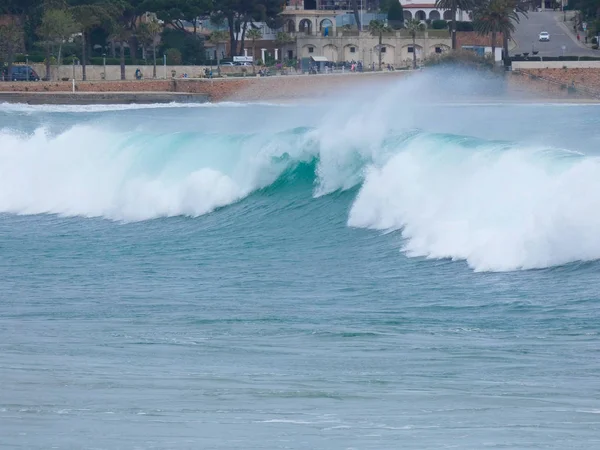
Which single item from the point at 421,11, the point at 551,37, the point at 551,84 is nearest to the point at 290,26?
the point at 421,11

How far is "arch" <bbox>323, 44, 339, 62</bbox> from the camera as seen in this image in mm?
94062

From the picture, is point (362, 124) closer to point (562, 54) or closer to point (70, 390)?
point (70, 390)

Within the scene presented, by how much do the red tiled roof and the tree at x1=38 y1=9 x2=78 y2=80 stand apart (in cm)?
2741

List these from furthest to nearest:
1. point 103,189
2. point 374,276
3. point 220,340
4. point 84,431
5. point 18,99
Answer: point 18,99, point 103,189, point 374,276, point 220,340, point 84,431

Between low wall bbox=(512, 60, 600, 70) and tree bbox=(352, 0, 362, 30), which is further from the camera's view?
tree bbox=(352, 0, 362, 30)

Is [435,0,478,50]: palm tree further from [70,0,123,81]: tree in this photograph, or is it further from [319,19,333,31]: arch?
[70,0,123,81]: tree

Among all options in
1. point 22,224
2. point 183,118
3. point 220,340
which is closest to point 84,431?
point 220,340

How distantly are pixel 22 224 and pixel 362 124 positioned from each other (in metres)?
6.87

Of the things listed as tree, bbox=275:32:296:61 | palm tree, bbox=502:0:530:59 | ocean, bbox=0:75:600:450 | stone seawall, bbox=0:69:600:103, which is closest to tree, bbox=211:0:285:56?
tree, bbox=275:32:296:61

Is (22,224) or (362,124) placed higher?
(362,124)

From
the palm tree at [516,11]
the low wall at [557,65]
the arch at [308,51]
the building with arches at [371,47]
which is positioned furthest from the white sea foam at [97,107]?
the arch at [308,51]

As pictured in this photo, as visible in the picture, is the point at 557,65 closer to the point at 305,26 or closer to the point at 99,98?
the point at 99,98

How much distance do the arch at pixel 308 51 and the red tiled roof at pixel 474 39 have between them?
1191 centimetres

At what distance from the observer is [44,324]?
1204 centimetres
